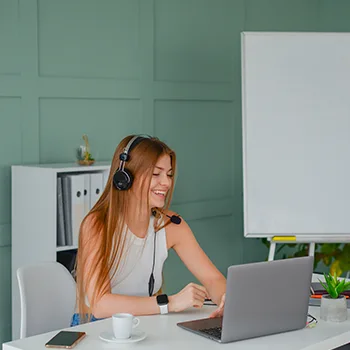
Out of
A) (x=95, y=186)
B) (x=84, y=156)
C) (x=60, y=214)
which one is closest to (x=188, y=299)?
(x=60, y=214)

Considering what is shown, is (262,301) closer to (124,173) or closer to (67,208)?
(124,173)

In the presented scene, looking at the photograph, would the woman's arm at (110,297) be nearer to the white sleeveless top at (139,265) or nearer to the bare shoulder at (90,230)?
the bare shoulder at (90,230)

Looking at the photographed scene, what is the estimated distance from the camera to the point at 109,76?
3.79 metres

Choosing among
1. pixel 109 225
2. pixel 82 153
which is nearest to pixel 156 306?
pixel 109 225

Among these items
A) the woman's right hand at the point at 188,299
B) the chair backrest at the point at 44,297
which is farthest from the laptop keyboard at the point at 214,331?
the chair backrest at the point at 44,297

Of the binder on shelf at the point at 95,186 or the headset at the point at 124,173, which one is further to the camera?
the binder on shelf at the point at 95,186

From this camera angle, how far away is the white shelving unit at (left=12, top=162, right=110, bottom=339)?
3158 millimetres

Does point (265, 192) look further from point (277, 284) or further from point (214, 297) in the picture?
point (277, 284)

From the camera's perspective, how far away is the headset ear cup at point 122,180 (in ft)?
8.11

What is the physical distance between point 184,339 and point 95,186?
144cm

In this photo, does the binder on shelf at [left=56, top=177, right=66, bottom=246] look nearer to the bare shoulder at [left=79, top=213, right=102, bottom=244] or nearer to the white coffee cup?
the bare shoulder at [left=79, top=213, right=102, bottom=244]

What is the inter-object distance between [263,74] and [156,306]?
1.78 m

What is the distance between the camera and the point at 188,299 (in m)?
2.29

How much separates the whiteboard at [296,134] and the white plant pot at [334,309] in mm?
1372
